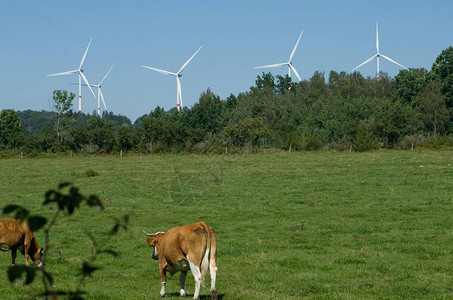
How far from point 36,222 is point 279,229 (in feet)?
46.9

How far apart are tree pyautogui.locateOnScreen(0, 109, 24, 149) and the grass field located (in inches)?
1515

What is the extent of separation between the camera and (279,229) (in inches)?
654

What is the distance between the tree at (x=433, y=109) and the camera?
7862 centimetres

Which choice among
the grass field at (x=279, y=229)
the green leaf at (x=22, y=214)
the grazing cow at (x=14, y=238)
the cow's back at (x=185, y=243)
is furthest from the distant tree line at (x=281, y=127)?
the green leaf at (x=22, y=214)

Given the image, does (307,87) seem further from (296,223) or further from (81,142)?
(296,223)

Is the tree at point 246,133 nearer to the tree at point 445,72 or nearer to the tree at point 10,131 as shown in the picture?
the tree at point 10,131

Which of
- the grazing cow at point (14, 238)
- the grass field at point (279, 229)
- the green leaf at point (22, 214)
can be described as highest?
the green leaf at point (22, 214)

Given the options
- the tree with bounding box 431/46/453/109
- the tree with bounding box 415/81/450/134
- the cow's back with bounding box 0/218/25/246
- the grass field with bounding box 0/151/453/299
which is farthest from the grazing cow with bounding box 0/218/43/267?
the tree with bounding box 431/46/453/109

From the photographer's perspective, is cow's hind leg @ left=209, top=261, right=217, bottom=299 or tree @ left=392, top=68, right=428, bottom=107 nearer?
cow's hind leg @ left=209, top=261, right=217, bottom=299

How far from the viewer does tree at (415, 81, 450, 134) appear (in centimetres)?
7862

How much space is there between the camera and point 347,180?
96.0 ft

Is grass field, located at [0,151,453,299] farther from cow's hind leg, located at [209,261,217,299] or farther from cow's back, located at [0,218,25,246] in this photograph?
cow's hind leg, located at [209,261,217,299]

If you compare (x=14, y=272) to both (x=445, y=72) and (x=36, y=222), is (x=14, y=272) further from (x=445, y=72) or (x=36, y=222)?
(x=445, y=72)

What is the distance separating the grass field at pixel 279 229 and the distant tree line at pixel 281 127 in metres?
31.0
